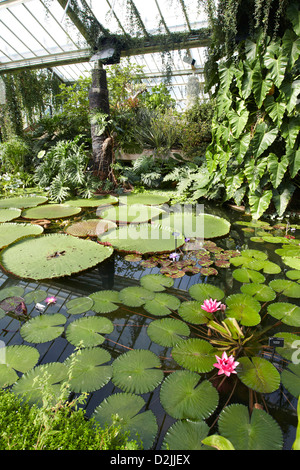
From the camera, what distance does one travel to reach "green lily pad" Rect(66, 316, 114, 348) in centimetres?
143

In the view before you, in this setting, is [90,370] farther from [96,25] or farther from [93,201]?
[96,25]

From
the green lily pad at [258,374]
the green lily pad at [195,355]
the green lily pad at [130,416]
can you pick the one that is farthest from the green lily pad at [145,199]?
the green lily pad at [130,416]

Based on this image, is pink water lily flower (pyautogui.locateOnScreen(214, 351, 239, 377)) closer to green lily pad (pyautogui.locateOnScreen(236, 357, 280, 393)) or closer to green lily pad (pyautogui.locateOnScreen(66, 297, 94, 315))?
green lily pad (pyautogui.locateOnScreen(236, 357, 280, 393))

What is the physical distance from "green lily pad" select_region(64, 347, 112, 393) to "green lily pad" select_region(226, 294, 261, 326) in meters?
0.78

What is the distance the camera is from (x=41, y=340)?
145 cm

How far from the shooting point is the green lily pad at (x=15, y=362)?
1198mm

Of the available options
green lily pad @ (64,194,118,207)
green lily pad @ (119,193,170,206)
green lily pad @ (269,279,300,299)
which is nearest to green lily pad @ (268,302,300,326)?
green lily pad @ (269,279,300,299)

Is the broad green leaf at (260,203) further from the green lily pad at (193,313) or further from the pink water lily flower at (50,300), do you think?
the pink water lily flower at (50,300)

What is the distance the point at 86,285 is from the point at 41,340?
25.6 inches

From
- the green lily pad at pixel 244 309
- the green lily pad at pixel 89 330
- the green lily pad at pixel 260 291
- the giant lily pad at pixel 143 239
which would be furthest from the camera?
the giant lily pad at pixel 143 239

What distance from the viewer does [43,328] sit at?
154cm

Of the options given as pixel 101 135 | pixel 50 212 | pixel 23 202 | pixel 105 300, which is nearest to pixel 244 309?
pixel 105 300

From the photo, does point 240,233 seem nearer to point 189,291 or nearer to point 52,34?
point 189,291

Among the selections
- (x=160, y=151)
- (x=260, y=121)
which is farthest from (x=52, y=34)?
(x=260, y=121)
